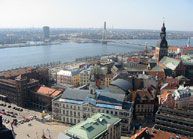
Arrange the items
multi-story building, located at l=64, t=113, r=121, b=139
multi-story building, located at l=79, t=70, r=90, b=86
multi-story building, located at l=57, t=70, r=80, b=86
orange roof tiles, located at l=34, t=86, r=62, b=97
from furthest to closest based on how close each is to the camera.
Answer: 1. multi-story building, located at l=57, t=70, r=80, b=86
2. multi-story building, located at l=79, t=70, r=90, b=86
3. orange roof tiles, located at l=34, t=86, r=62, b=97
4. multi-story building, located at l=64, t=113, r=121, b=139

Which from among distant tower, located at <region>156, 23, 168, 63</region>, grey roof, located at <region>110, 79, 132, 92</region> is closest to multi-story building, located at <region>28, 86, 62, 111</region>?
grey roof, located at <region>110, 79, 132, 92</region>

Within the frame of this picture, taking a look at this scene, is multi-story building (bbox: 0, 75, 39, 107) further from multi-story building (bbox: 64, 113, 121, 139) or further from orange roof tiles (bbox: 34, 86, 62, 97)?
multi-story building (bbox: 64, 113, 121, 139)

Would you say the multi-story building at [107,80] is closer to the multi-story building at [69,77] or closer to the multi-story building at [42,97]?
the multi-story building at [69,77]

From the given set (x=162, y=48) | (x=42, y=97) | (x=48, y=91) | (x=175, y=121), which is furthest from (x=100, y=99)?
(x=162, y=48)

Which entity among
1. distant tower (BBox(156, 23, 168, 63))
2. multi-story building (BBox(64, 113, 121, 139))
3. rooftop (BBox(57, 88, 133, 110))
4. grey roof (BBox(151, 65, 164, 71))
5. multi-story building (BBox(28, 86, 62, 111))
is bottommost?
multi-story building (BBox(28, 86, 62, 111))

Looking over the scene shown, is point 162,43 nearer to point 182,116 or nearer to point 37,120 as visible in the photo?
point 182,116
